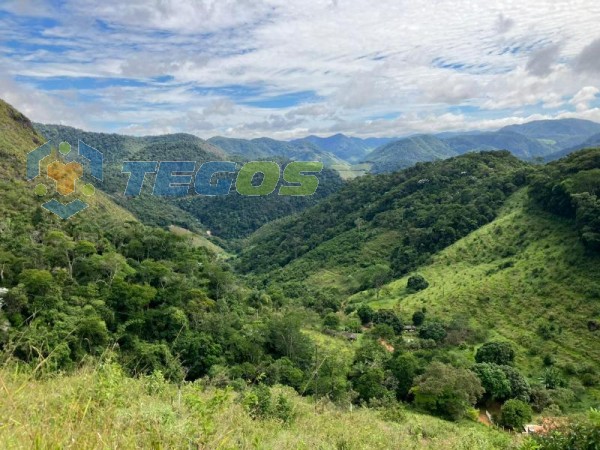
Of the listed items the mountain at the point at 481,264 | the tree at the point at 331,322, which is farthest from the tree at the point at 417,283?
the tree at the point at 331,322

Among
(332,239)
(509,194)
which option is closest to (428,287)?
(509,194)

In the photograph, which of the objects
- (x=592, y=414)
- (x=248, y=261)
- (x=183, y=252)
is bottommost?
(x=248, y=261)

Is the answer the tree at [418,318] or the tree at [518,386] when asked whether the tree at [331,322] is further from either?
the tree at [518,386]

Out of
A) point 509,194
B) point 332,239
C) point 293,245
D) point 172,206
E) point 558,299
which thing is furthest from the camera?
point 172,206

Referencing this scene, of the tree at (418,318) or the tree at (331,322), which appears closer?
the tree at (331,322)

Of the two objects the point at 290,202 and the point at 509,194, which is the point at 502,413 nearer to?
the point at 509,194

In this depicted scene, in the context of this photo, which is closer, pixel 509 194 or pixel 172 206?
pixel 509 194

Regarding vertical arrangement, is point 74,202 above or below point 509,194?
above
